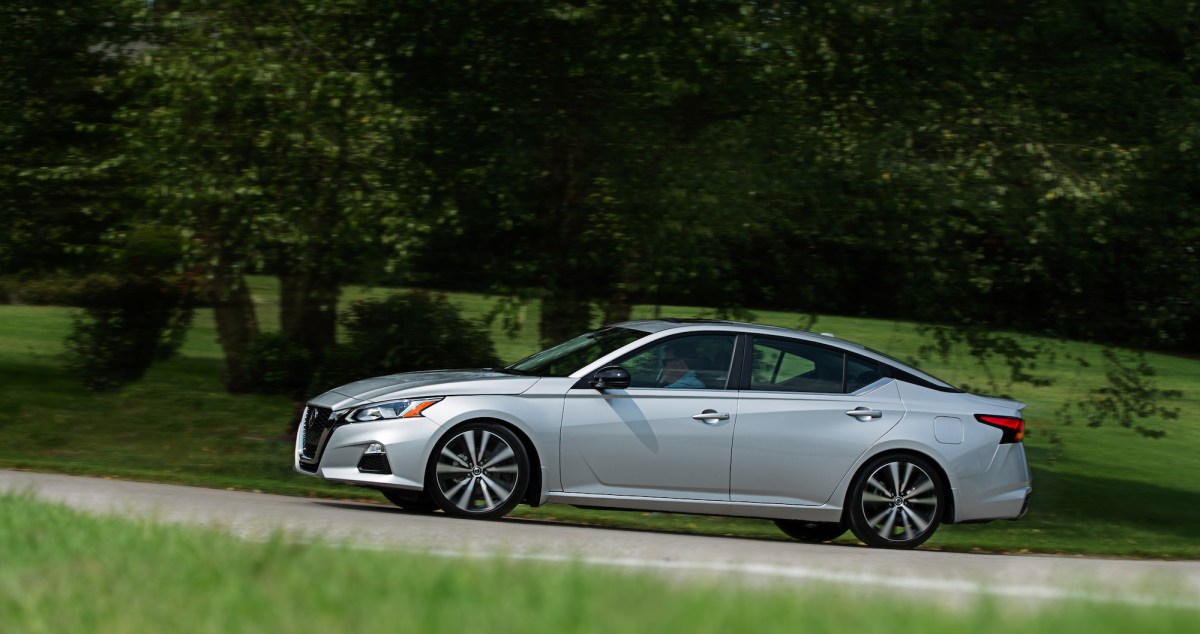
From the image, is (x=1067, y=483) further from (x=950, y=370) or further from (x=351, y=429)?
(x=351, y=429)

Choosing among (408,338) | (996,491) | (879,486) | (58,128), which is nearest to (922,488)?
(879,486)

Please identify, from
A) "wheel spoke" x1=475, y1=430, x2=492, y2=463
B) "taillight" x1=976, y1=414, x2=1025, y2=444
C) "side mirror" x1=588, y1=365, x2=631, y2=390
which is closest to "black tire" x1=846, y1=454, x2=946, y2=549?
"taillight" x1=976, y1=414, x2=1025, y2=444

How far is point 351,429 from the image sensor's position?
9172 millimetres

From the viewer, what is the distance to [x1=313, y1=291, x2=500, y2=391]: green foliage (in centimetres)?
1548

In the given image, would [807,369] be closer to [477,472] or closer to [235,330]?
[477,472]

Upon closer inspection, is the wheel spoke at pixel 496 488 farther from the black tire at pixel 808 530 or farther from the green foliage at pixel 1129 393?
the green foliage at pixel 1129 393

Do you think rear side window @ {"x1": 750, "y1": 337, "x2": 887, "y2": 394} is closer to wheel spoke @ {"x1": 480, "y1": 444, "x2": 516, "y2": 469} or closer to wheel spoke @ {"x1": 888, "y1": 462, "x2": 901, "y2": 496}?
wheel spoke @ {"x1": 888, "y1": 462, "x2": 901, "y2": 496}

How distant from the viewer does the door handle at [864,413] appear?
31.8 feet

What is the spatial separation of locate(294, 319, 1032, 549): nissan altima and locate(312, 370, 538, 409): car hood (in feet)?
0.06

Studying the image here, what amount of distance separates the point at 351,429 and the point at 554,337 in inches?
230

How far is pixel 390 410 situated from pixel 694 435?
85.3 inches

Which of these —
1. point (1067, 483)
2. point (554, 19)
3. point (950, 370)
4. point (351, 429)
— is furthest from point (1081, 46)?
point (351, 429)

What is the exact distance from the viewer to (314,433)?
9.64 meters

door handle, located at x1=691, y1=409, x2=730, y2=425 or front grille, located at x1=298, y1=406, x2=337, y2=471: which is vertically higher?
door handle, located at x1=691, y1=409, x2=730, y2=425
